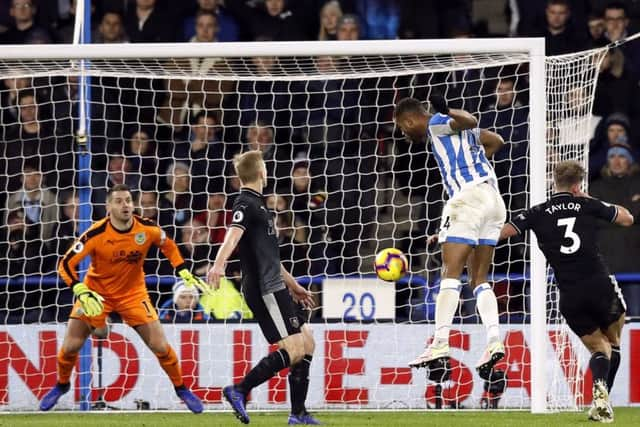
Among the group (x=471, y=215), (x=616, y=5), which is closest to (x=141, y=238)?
(x=471, y=215)

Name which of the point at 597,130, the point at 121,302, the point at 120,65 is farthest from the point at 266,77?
the point at 597,130

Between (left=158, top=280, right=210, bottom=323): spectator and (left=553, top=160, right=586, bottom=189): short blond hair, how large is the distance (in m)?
3.84

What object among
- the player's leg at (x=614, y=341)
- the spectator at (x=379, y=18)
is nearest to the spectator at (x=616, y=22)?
the spectator at (x=379, y=18)

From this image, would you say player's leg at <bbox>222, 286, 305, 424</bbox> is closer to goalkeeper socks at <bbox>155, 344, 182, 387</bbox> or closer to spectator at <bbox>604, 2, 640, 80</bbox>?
goalkeeper socks at <bbox>155, 344, 182, 387</bbox>

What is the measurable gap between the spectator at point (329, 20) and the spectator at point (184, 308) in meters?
3.07

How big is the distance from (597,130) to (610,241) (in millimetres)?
1224

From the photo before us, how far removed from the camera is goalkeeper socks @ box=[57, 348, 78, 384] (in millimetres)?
11242

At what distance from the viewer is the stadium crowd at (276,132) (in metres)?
12.9

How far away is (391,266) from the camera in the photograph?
31.8ft

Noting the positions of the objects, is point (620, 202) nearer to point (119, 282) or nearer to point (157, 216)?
point (157, 216)

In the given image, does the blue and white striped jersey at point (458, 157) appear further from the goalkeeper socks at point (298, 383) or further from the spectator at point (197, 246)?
the spectator at point (197, 246)

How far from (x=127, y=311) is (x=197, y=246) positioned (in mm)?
2165

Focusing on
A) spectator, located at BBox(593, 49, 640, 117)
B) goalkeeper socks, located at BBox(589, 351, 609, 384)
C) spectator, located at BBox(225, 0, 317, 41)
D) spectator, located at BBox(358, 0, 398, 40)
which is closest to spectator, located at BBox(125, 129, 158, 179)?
spectator, located at BBox(225, 0, 317, 41)

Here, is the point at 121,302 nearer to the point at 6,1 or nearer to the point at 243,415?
the point at 243,415
